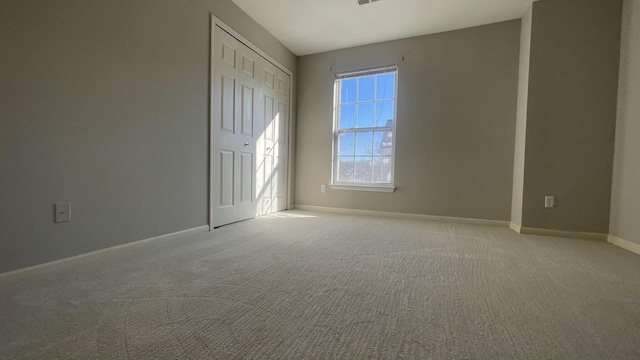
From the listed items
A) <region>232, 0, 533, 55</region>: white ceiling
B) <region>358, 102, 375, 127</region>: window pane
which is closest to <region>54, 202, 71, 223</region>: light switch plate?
<region>232, 0, 533, 55</region>: white ceiling

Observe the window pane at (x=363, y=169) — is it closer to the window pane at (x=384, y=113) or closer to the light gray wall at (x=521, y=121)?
the window pane at (x=384, y=113)

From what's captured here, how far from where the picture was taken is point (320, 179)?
432 cm

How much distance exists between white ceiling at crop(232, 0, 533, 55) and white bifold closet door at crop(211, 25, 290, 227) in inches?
18.9

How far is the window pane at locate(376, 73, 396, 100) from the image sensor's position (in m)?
3.89

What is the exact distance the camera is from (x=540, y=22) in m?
2.91

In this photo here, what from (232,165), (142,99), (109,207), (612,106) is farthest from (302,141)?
(612,106)

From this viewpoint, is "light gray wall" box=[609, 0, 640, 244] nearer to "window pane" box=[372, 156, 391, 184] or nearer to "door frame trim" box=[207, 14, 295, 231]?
"window pane" box=[372, 156, 391, 184]

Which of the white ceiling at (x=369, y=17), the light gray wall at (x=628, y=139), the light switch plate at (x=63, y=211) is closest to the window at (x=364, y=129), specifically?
the white ceiling at (x=369, y=17)

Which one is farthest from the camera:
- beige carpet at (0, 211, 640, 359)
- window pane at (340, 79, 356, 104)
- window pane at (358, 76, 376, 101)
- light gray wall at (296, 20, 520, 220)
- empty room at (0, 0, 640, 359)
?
window pane at (340, 79, 356, 104)

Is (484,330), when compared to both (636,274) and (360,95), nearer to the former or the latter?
(636,274)

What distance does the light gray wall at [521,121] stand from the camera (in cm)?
301

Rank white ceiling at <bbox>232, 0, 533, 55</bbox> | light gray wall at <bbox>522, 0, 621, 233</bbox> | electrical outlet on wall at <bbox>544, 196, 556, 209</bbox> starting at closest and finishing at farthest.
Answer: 1. light gray wall at <bbox>522, 0, 621, 233</bbox>
2. electrical outlet on wall at <bbox>544, 196, 556, 209</bbox>
3. white ceiling at <bbox>232, 0, 533, 55</bbox>

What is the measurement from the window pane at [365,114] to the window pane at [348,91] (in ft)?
0.63

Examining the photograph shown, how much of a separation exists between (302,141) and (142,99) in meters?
2.53
